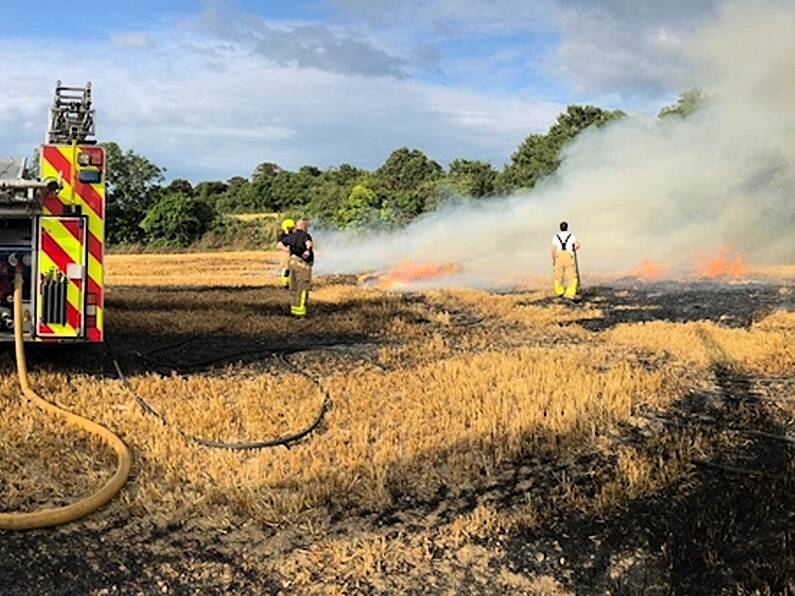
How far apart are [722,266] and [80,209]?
2047 cm

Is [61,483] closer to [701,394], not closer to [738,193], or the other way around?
[701,394]

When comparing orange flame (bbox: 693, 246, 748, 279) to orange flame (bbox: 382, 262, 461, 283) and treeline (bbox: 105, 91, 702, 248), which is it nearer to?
orange flame (bbox: 382, 262, 461, 283)

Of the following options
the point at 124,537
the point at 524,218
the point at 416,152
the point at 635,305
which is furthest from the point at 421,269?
the point at 416,152

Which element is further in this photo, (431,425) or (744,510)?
(431,425)

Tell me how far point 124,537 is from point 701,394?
5092mm

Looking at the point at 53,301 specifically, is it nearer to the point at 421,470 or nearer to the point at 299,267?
the point at 421,470

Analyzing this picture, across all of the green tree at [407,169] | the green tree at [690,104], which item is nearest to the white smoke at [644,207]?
the green tree at [690,104]

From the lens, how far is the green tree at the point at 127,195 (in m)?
48.3

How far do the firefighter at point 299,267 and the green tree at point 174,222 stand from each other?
114 ft

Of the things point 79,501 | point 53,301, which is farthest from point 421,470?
point 53,301

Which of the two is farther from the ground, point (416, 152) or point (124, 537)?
point (416, 152)

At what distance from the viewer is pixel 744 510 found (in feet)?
14.7

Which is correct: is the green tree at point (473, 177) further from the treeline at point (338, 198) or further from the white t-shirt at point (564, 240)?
the white t-shirt at point (564, 240)

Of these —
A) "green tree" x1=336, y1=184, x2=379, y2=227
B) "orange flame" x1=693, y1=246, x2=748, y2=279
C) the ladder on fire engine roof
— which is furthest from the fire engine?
"green tree" x1=336, y1=184, x2=379, y2=227
